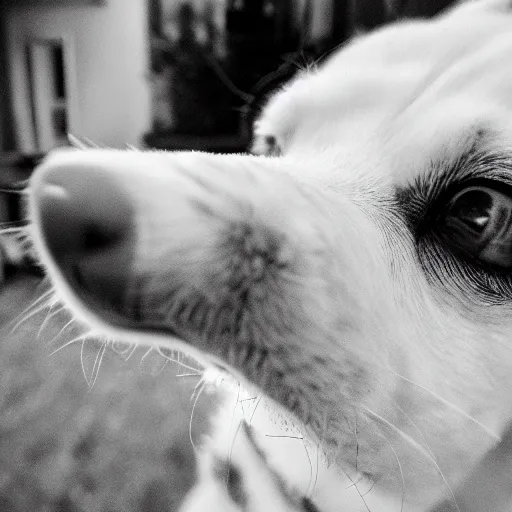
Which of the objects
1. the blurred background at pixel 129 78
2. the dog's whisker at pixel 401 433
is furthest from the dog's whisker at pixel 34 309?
the dog's whisker at pixel 401 433

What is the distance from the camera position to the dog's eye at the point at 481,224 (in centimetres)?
40

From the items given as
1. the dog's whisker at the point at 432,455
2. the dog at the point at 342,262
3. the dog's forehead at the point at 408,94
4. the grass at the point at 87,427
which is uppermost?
the dog's forehead at the point at 408,94

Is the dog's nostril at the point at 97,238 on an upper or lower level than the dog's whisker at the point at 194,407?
upper

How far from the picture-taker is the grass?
63 cm

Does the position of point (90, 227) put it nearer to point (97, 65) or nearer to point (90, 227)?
point (90, 227)

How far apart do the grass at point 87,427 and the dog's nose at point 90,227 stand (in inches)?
11.0

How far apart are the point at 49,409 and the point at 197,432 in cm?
21

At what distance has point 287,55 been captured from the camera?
1.80 ft

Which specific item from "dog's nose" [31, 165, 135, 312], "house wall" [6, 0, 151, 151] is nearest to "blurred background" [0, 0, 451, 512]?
"house wall" [6, 0, 151, 151]

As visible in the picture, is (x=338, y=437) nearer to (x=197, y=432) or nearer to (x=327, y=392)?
(x=327, y=392)

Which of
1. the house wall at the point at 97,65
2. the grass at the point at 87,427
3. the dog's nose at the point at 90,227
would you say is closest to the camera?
the dog's nose at the point at 90,227

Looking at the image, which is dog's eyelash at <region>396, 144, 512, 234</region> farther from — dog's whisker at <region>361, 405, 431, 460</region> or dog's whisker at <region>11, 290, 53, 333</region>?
dog's whisker at <region>11, 290, 53, 333</region>

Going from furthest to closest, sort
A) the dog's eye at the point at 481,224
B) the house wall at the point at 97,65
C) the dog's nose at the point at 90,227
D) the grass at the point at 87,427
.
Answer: the grass at the point at 87,427, the house wall at the point at 97,65, the dog's eye at the point at 481,224, the dog's nose at the point at 90,227

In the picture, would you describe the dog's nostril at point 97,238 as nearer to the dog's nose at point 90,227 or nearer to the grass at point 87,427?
the dog's nose at point 90,227
